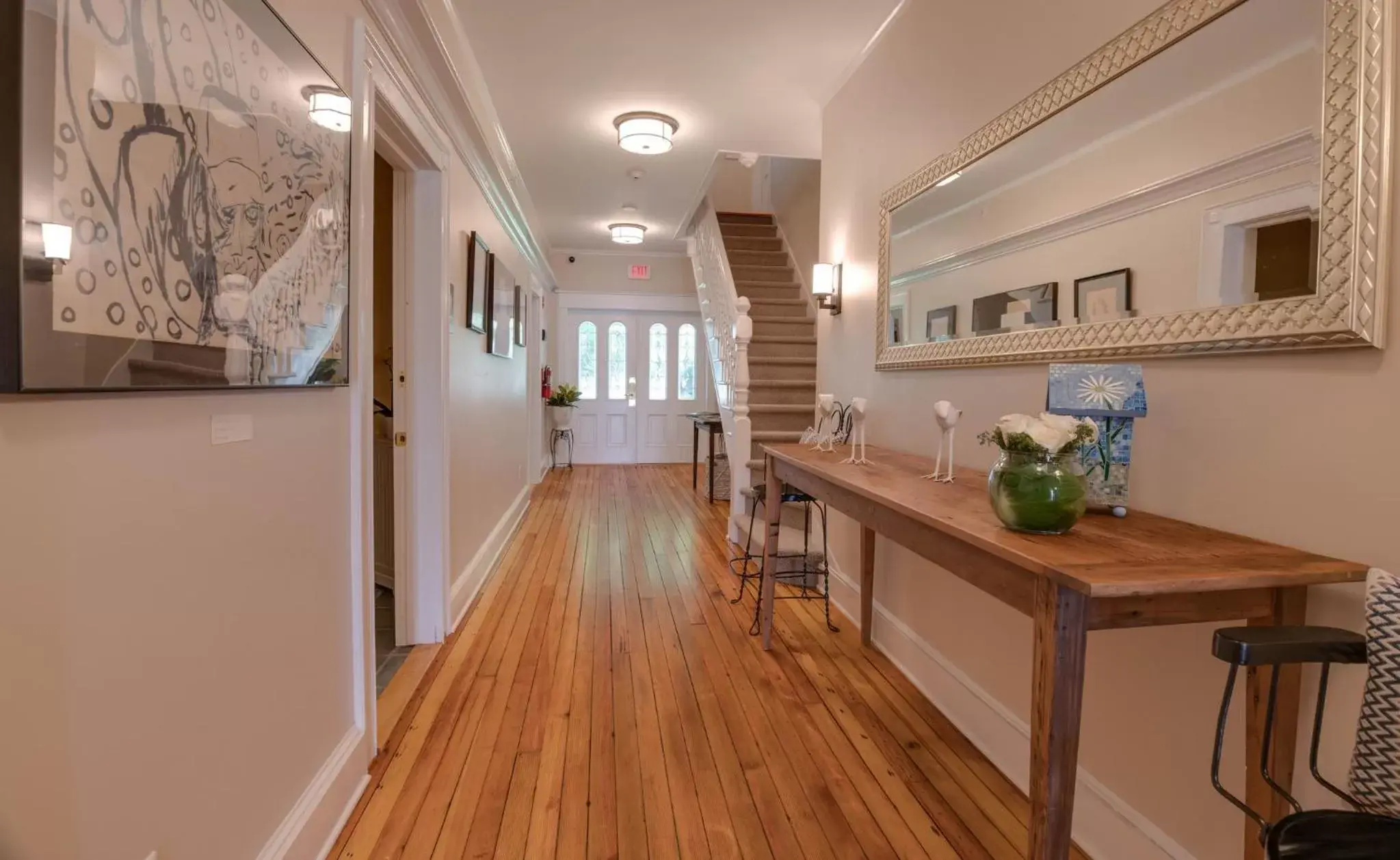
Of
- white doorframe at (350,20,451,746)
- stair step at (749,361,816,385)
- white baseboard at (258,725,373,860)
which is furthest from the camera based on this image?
stair step at (749,361,816,385)

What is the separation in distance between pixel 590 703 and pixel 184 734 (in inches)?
56.1

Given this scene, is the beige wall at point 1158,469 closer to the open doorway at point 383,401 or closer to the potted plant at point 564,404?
the open doorway at point 383,401

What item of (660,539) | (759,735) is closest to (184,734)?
(759,735)

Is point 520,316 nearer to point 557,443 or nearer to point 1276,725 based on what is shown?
point 557,443

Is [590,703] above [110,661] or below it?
below

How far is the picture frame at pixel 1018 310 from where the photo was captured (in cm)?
178

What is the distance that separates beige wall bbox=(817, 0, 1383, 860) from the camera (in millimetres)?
1110

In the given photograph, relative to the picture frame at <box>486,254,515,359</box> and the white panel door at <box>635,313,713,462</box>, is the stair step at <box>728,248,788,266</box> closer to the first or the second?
the white panel door at <box>635,313,713,462</box>

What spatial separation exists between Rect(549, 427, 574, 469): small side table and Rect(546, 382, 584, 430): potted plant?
5 centimetres

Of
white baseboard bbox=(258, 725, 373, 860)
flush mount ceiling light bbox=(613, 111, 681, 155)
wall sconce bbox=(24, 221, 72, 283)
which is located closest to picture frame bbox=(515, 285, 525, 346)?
flush mount ceiling light bbox=(613, 111, 681, 155)

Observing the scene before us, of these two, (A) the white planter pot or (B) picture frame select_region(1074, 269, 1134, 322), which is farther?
(A) the white planter pot

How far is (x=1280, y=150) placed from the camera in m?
1.19

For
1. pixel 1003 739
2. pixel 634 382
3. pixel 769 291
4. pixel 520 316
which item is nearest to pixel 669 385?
pixel 634 382

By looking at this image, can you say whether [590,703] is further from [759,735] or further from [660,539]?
[660,539]
